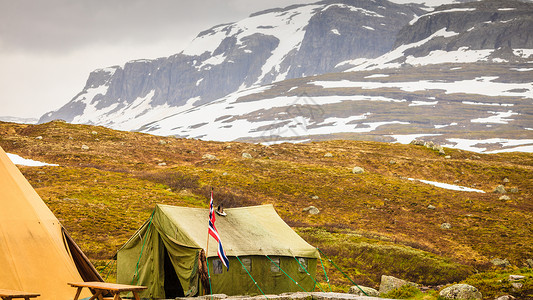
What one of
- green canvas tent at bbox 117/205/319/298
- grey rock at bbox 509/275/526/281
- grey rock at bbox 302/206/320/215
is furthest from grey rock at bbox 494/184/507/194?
green canvas tent at bbox 117/205/319/298

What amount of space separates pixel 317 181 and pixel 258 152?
15771 millimetres

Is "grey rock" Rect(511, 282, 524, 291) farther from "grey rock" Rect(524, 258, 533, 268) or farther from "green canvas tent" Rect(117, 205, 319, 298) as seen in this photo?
"grey rock" Rect(524, 258, 533, 268)

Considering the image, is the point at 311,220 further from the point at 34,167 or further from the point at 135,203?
the point at 34,167

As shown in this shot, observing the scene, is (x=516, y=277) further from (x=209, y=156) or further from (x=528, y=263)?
(x=209, y=156)

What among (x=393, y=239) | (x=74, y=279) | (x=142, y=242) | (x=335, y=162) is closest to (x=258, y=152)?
(x=335, y=162)

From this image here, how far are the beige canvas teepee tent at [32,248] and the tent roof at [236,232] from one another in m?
4.37

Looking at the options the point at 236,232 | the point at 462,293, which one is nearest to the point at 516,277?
the point at 462,293

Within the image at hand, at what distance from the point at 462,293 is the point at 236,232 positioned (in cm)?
1047

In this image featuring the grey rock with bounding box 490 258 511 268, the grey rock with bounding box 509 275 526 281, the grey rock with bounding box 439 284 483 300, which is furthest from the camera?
the grey rock with bounding box 490 258 511 268

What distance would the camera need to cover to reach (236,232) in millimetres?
23047

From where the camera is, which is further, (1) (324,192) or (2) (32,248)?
(1) (324,192)

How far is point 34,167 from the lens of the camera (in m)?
53.7

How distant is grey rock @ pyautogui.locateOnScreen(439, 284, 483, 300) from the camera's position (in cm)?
2072

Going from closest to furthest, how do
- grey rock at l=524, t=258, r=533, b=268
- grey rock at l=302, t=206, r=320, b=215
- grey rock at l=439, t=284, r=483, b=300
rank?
1. grey rock at l=439, t=284, r=483, b=300
2. grey rock at l=524, t=258, r=533, b=268
3. grey rock at l=302, t=206, r=320, b=215
